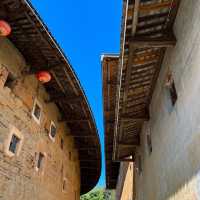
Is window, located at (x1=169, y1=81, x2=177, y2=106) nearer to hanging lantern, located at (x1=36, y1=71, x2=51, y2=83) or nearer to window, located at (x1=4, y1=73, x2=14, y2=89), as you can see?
hanging lantern, located at (x1=36, y1=71, x2=51, y2=83)

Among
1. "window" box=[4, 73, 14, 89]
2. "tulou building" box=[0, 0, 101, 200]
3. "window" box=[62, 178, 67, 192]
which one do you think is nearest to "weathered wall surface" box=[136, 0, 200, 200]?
"tulou building" box=[0, 0, 101, 200]

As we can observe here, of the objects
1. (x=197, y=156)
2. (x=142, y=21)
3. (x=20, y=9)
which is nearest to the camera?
(x=197, y=156)

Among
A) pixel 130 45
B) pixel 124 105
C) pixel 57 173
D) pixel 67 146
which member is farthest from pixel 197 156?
pixel 67 146

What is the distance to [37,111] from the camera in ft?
39.3

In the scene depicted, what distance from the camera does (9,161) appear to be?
9.15 meters

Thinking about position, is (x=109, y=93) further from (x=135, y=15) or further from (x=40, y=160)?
(x=135, y=15)

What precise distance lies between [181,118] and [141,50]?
2210mm

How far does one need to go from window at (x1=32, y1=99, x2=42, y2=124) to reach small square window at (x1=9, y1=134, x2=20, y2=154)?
5.75 feet

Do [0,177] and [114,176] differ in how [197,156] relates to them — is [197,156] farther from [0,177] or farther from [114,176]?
[114,176]

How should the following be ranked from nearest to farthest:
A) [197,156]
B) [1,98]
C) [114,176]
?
[197,156]
[1,98]
[114,176]

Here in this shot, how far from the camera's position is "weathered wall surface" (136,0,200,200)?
5.35 meters

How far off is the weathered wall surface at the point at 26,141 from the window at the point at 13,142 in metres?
0.15

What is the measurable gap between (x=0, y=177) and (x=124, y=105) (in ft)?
15.9

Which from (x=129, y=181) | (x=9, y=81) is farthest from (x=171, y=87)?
(x=129, y=181)
